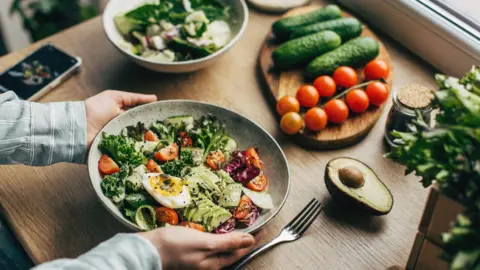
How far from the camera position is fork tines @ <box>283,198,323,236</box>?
3.97ft

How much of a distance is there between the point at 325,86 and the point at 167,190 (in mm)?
619

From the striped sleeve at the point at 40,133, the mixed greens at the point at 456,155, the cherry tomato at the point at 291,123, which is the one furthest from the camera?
the cherry tomato at the point at 291,123

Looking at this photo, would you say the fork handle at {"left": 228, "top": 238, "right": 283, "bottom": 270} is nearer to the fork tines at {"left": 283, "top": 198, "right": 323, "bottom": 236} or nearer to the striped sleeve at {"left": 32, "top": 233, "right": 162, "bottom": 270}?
the fork tines at {"left": 283, "top": 198, "right": 323, "bottom": 236}

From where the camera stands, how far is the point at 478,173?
784mm

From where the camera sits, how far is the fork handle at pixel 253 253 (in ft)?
3.68

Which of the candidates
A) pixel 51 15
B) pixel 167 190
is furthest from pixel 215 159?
pixel 51 15

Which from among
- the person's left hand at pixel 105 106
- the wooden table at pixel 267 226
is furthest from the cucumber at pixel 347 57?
the person's left hand at pixel 105 106

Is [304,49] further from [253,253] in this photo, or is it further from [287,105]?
[253,253]

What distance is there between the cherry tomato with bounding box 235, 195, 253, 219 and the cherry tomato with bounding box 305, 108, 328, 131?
0.35m

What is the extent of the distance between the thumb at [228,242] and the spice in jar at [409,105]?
1.81ft

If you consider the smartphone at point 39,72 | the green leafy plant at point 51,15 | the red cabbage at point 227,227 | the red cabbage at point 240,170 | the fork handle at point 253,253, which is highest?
the smartphone at point 39,72

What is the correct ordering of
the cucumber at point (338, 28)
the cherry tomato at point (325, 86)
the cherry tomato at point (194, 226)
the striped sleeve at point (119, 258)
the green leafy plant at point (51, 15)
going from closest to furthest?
1. the striped sleeve at point (119, 258)
2. the cherry tomato at point (194, 226)
3. the cherry tomato at point (325, 86)
4. the cucumber at point (338, 28)
5. the green leafy plant at point (51, 15)

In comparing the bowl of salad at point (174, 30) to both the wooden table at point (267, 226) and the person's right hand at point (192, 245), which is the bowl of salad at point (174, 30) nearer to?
the wooden table at point (267, 226)

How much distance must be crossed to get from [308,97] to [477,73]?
1.86 ft
